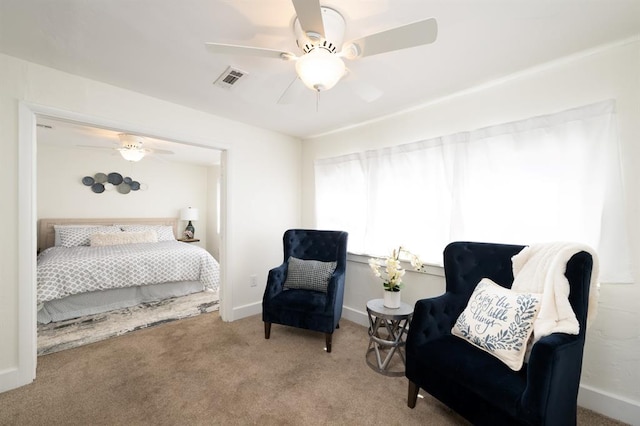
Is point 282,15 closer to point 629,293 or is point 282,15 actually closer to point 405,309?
point 405,309

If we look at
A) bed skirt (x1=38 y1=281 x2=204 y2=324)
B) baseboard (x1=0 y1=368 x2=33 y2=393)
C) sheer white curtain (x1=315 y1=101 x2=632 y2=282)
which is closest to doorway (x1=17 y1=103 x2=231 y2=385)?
baseboard (x1=0 y1=368 x2=33 y2=393)

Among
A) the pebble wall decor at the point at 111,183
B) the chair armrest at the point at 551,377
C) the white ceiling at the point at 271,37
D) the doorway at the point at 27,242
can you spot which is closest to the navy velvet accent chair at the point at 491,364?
the chair armrest at the point at 551,377

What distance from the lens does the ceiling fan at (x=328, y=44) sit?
1116 millimetres

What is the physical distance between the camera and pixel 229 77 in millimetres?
2078

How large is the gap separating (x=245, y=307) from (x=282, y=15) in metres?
2.92

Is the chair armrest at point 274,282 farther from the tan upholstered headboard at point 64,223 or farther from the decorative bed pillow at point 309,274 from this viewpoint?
the tan upholstered headboard at point 64,223

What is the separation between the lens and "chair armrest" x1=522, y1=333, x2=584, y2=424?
1.15m

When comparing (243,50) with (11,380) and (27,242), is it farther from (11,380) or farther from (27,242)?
(11,380)

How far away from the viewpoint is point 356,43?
4.15ft

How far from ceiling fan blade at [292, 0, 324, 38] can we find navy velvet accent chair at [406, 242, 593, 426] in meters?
1.66

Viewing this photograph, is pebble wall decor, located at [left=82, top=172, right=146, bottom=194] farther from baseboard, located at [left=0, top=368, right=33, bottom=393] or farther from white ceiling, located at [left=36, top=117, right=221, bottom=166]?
baseboard, located at [left=0, top=368, right=33, bottom=393]

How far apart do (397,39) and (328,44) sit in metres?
0.38

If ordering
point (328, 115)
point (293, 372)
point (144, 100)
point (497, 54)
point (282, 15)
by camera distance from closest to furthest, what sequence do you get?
point (282, 15), point (497, 54), point (293, 372), point (144, 100), point (328, 115)

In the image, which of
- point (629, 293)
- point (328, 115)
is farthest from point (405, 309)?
point (328, 115)
